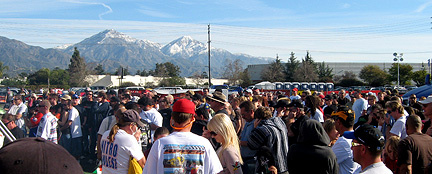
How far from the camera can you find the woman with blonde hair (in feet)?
13.8

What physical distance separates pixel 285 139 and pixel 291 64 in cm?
7544

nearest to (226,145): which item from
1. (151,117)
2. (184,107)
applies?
(184,107)

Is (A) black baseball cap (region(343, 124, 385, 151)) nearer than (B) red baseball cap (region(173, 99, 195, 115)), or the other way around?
(A) black baseball cap (region(343, 124, 385, 151))

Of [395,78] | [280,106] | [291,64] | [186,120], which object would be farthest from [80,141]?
[291,64]

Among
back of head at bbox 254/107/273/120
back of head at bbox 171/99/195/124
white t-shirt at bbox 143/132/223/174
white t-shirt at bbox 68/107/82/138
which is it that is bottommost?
white t-shirt at bbox 68/107/82/138

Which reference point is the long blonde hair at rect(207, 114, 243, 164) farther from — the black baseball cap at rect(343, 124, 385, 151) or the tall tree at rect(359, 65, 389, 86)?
the tall tree at rect(359, 65, 389, 86)

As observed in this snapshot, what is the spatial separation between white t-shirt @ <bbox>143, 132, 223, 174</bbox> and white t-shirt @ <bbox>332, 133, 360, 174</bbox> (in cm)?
191

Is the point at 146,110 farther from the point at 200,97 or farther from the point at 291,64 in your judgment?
the point at 291,64

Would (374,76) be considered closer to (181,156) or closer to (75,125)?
(75,125)

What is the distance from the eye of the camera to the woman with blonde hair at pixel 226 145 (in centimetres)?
421

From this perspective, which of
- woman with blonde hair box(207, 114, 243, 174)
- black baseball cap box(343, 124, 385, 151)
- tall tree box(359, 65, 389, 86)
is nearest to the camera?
black baseball cap box(343, 124, 385, 151)

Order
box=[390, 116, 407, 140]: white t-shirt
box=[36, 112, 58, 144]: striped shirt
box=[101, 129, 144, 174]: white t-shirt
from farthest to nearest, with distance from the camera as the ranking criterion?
1. box=[36, 112, 58, 144]: striped shirt
2. box=[390, 116, 407, 140]: white t-shirt
3. box=[101, 129, 144, 174]: white t-shirt

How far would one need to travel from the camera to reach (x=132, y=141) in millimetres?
4543

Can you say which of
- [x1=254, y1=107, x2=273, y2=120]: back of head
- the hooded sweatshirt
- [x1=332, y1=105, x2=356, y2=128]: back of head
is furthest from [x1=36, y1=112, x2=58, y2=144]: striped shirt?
[x1=332, y1=105, x2=356, y2=128]: back of head
